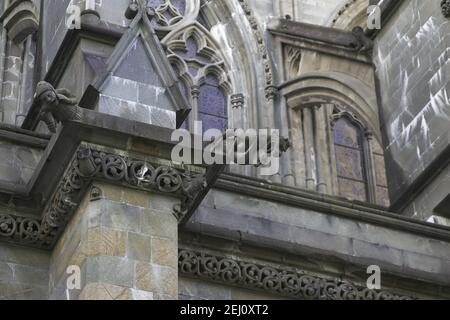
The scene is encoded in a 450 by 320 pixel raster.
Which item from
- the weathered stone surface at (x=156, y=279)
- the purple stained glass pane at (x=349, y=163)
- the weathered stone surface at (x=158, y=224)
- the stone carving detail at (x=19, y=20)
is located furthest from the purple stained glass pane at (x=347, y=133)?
the weathered stone surface at (x=156, y=279)

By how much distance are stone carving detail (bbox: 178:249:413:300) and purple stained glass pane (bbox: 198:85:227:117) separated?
32.3 ft

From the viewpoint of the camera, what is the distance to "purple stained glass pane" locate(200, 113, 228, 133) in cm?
2439

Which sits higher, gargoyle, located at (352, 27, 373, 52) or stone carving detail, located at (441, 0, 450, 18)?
gargoyle, located at (352, 27, 373, 52)

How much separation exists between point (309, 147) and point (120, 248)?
1190cm

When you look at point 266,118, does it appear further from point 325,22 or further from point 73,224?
point 73,224

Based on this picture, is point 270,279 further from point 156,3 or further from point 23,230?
point 156,3

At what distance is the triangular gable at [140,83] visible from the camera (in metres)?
14.0

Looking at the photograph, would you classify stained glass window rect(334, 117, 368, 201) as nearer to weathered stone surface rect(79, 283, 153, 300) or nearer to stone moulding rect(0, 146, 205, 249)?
stone moulding rect(0, 146, 205, 249)

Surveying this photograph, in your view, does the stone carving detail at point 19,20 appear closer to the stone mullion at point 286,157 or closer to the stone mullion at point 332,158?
the stone mullion at point 286,157

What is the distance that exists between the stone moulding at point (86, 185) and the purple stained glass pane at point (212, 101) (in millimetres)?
10806

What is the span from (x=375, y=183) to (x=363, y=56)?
3925 mm

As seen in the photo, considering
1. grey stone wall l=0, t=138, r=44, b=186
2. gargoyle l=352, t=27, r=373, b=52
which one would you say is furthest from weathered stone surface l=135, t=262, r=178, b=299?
gargoyle l=352, t=27, r=373, b=52
